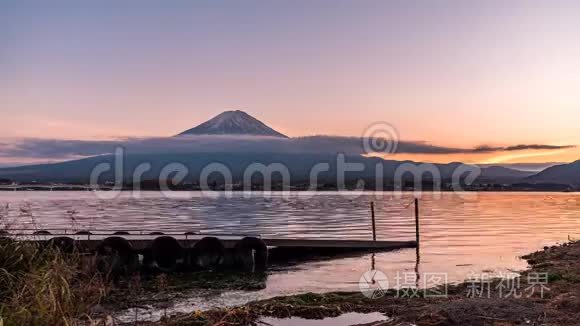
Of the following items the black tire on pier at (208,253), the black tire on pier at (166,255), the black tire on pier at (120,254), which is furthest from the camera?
the black tire on pier at (208,253)

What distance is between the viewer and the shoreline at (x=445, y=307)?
30.9ft

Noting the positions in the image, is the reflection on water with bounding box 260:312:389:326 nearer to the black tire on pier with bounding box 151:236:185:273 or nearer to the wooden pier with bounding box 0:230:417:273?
the wooden pier with bounding box 0:230:417:273

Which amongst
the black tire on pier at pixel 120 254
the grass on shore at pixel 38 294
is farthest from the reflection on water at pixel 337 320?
the black tire on pier at pixel 120 254

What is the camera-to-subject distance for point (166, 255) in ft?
63.7

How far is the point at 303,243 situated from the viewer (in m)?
23.7

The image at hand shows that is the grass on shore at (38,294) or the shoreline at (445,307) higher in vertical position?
the grass on shore at (38,294)

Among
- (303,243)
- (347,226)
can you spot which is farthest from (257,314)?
(347,226)

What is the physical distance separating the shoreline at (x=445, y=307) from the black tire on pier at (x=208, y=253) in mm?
7485

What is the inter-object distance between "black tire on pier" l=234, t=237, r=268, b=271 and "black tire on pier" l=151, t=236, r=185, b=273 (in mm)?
1947

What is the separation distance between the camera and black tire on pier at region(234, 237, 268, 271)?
1980cm

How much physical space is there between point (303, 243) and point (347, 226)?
621 inches

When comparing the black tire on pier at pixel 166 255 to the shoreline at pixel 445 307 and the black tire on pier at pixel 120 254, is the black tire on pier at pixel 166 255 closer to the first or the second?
the black tire on pier at pixel 120 254

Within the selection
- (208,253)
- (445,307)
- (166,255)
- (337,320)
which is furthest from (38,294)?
(208,253)

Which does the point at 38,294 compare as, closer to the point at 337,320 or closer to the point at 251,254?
the point at 337,320
